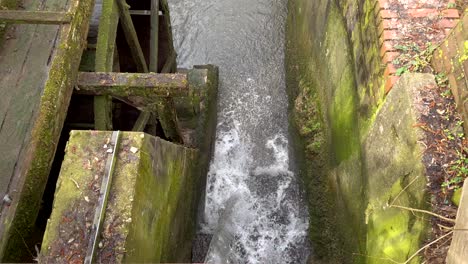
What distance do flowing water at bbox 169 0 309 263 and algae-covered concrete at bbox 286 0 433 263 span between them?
1.32ft

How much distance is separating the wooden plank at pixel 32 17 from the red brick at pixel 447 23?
2.92m

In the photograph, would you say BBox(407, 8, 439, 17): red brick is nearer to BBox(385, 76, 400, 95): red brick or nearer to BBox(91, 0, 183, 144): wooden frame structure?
BBox(385, 76, 400, 95): red brick

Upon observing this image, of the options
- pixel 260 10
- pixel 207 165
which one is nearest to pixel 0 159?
pixel 207 165

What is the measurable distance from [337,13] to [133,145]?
2.95 m

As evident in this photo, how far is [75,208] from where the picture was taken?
2291 millimetres

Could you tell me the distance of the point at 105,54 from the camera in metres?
3.65

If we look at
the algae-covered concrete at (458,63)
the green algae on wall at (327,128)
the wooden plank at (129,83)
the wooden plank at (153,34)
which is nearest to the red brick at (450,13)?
the algae-covered concrete at (458,63)

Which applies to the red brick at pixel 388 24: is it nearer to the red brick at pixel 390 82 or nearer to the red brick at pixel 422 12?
the red brick at pixel 422 12

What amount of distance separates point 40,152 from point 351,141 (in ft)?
9.09

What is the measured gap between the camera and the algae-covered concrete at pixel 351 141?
2.68 metres

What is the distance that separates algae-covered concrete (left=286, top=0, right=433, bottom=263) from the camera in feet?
8.80

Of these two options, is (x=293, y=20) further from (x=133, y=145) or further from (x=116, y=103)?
(x=133, y=145)

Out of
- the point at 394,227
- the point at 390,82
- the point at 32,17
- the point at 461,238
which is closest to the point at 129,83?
the point at 32,17

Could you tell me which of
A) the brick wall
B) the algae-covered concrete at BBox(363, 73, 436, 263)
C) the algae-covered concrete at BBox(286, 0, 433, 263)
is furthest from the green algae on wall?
the brick wall
